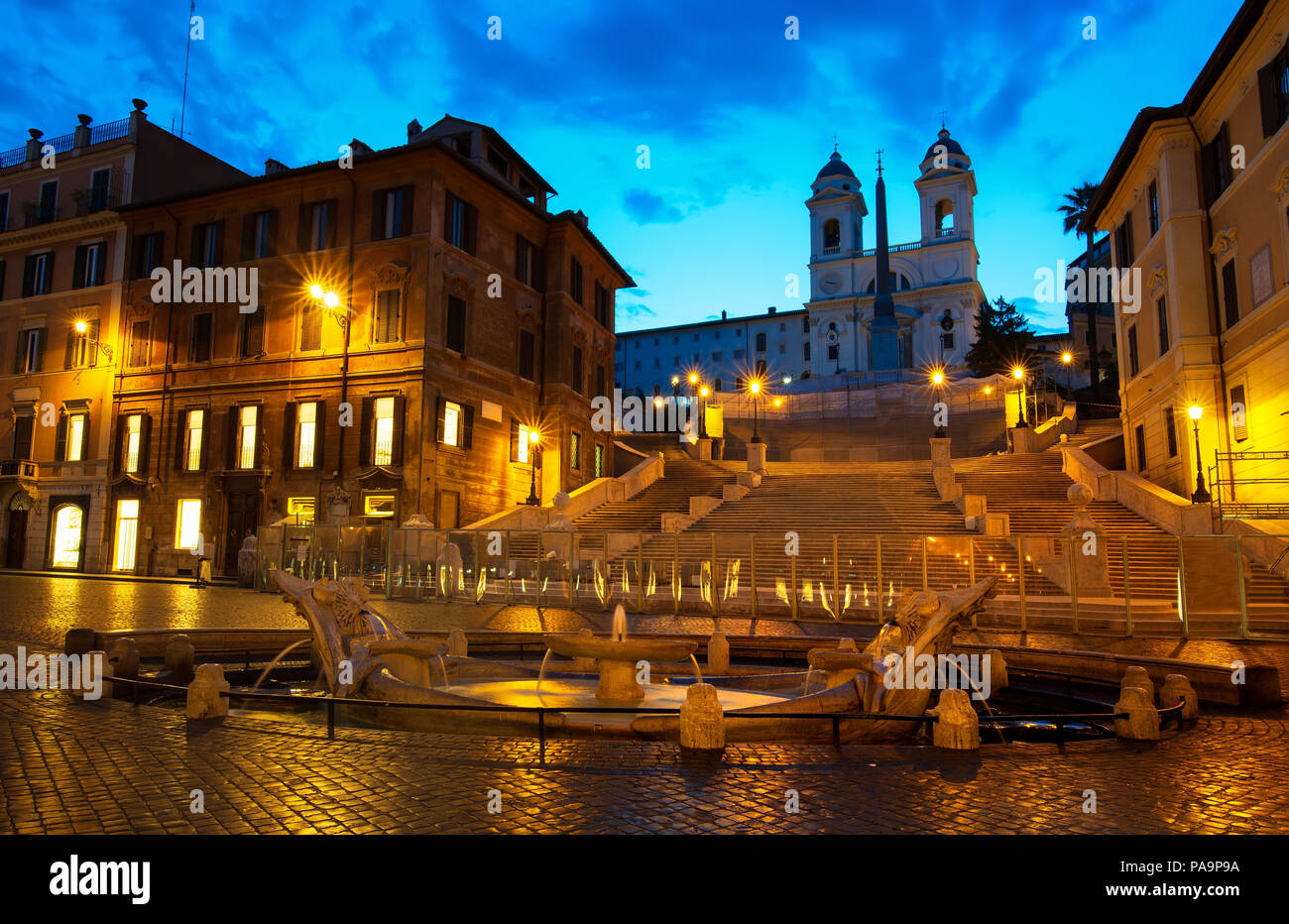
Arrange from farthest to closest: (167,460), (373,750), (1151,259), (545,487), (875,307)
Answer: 1. (875,307)
2. (545,487)
3. (167,460)
4. (1151,259)
5. (373,750)

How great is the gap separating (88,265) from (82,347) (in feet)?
12.4

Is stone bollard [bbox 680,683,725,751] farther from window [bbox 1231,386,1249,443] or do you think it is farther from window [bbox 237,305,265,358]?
window [bbox 237,305,265,358]

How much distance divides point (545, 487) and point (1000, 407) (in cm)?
3047

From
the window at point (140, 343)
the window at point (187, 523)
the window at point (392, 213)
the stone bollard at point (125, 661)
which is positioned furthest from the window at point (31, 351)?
the stone bollard at point (125, 661)

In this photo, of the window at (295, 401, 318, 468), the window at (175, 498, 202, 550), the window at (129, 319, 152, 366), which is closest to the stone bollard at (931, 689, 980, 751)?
the window at (295, 401, 318, 468)

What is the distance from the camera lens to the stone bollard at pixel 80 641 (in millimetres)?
10656

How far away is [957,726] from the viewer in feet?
23.9

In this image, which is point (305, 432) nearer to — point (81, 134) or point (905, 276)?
point (81, 134)

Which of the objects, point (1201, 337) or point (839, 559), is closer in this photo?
point (839, 559)

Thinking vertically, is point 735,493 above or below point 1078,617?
above

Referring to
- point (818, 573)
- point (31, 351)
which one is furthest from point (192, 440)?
point (818, 573)

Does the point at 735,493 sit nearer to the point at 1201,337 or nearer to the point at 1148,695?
the point at 1201,337

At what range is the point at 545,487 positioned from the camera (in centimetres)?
3731

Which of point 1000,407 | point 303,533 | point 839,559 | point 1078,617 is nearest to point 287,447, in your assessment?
point 303,533
